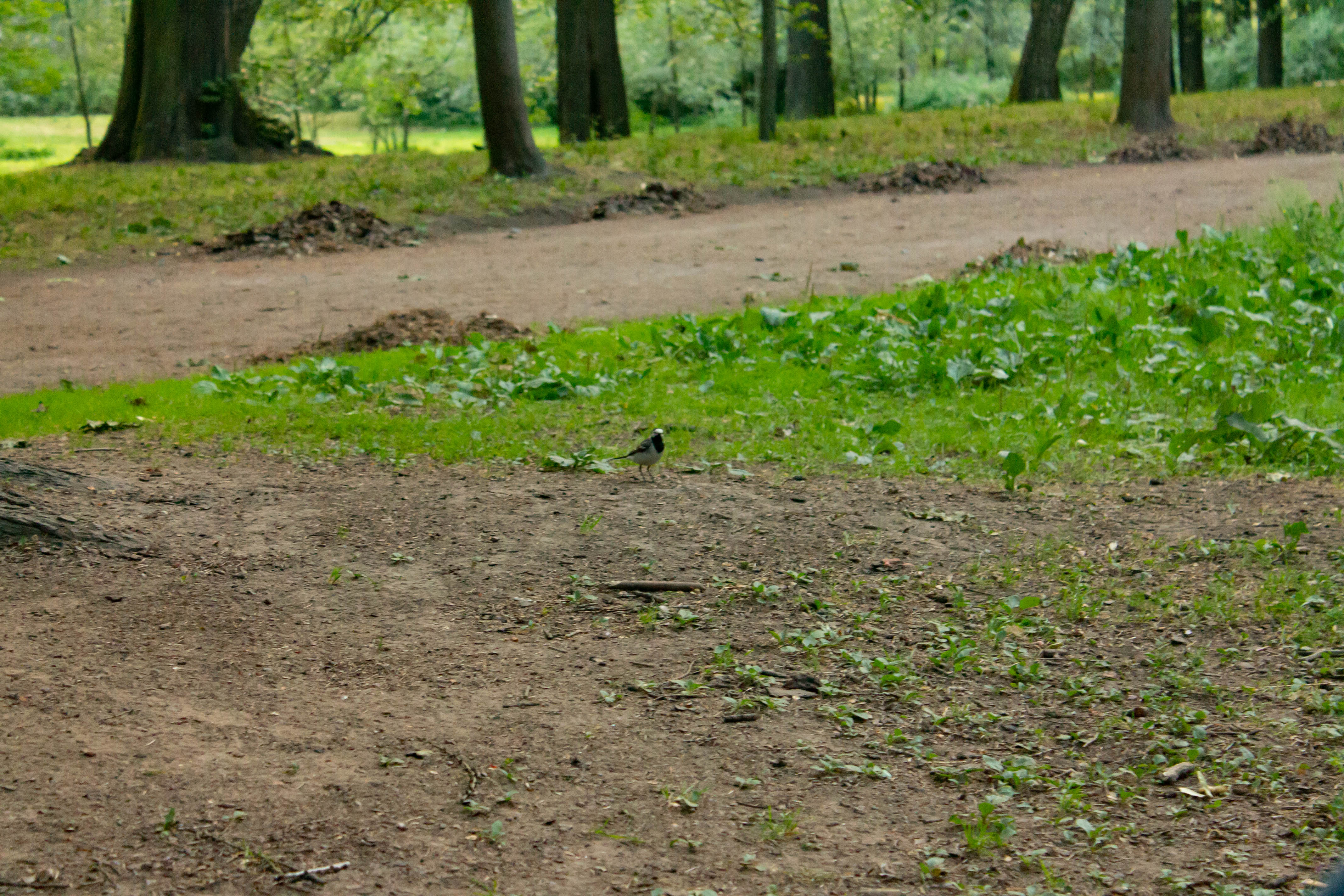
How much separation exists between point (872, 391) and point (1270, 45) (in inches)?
1207

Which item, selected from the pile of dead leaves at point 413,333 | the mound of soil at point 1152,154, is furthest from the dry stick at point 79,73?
the pile of dead leaves at point 413,333

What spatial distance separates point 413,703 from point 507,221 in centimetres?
1138

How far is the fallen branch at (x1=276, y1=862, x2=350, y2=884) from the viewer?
287cm

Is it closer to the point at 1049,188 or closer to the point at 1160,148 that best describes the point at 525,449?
the point at 1049,188

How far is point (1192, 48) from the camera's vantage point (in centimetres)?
3288

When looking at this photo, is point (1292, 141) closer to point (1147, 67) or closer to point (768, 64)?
point (1147, 67)

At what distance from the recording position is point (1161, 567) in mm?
4836

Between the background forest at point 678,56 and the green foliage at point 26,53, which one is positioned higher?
the background forest at point 678,56

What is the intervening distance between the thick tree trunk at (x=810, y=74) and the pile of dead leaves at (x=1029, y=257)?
16759 mm

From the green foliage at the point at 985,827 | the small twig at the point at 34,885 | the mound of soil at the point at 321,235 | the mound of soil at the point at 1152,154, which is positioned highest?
the mound of soil at the point at 1152,154

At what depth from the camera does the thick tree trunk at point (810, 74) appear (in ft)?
90.1

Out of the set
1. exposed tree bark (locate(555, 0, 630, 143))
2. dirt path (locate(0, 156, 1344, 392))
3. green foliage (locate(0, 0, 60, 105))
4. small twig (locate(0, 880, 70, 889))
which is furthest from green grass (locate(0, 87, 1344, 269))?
small twig (locate(0, 880, 70, 889))

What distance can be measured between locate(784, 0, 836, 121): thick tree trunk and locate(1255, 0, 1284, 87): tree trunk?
12.7 meters

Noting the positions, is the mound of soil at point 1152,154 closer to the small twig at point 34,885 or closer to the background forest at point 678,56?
the background forest at point 678,56
